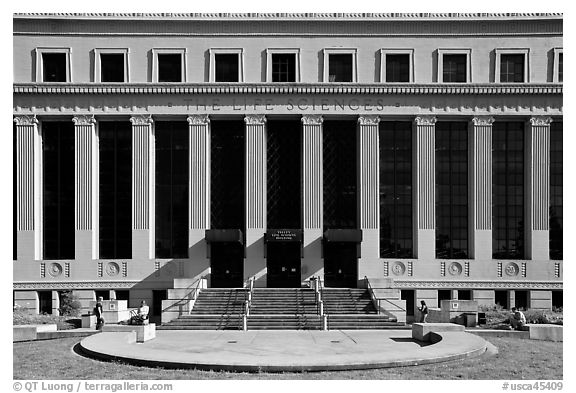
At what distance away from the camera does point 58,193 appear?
145 feet

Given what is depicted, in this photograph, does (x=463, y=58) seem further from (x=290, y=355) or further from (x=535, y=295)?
(x=290, y=355)

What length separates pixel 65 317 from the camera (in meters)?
39.8

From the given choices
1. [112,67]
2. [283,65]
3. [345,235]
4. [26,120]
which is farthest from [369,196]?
[26,120]

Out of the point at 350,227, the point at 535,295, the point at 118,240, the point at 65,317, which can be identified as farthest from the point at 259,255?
the point at 535,295

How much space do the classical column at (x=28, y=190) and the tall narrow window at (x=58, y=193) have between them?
0.50m

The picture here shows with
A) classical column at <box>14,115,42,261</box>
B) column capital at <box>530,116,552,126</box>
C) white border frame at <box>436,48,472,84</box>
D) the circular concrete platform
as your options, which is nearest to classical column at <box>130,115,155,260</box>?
classical column at <box>14,115,42,261</box>

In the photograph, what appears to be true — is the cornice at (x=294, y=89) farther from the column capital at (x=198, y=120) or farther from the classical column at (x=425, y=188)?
the classical column at (x=425, y=188)

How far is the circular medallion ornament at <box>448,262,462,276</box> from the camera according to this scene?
4366cm

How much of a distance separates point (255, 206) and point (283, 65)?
939 centimetres

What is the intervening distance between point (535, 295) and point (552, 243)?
11.8ft

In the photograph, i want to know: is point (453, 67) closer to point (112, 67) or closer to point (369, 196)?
point (369, 196)

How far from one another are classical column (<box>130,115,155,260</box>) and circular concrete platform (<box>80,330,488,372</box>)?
33.8 feet

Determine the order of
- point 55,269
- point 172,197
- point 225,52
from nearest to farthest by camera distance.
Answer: point 55,269 → point 225,52 → point 172,197

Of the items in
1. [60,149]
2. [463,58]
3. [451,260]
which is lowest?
[451,260]
